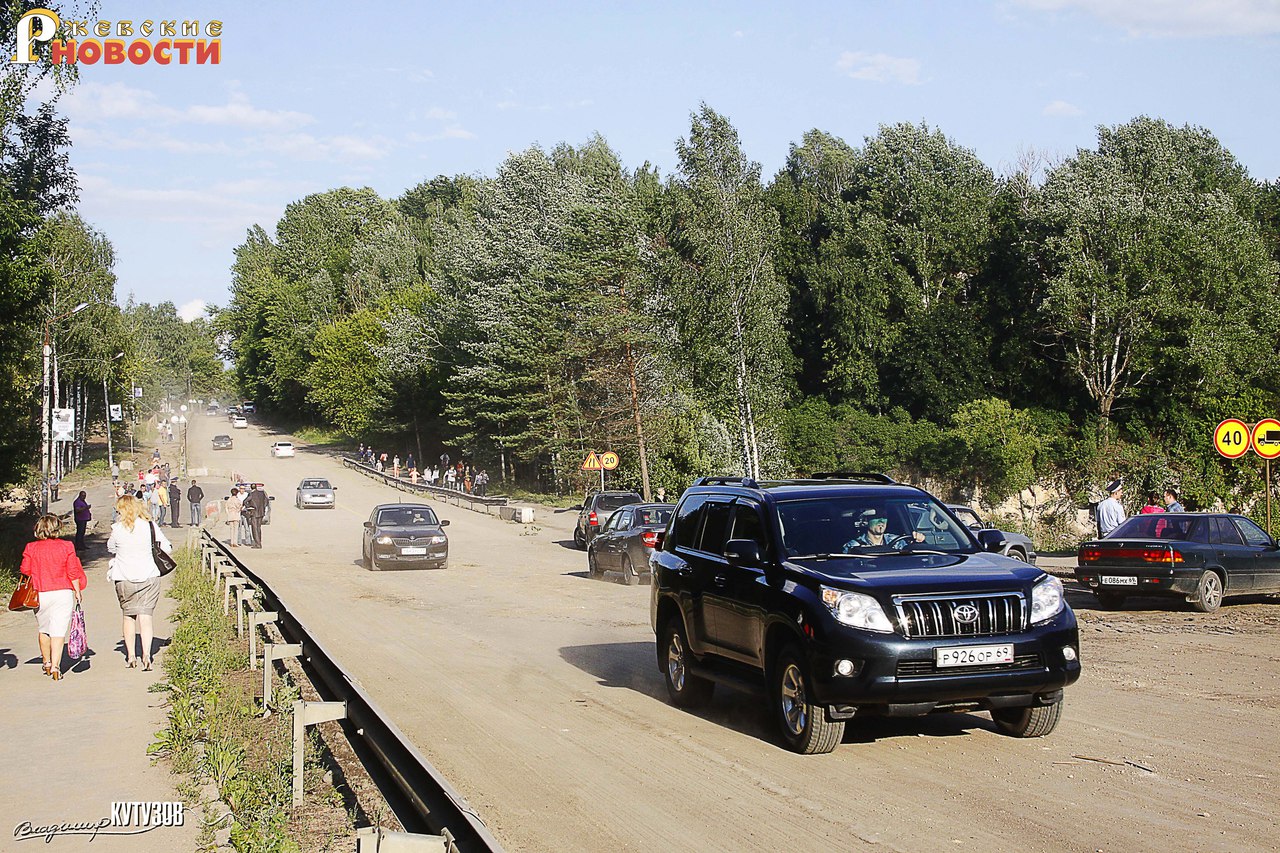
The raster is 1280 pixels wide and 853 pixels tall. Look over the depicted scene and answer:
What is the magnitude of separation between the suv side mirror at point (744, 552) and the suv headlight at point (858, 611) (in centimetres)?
110

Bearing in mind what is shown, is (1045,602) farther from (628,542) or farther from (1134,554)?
(628,542)

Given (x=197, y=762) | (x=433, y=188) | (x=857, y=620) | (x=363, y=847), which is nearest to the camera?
(x=363, y=847)

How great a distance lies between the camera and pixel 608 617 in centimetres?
1805

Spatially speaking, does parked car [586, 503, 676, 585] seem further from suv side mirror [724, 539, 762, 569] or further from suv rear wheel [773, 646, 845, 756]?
suv rear wheel [773, 646, 845, 756]

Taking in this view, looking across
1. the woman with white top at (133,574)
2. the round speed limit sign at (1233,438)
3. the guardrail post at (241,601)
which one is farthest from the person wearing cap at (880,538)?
the round speed limit sign at (1233,438)

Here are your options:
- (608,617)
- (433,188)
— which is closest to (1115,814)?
(608,617)

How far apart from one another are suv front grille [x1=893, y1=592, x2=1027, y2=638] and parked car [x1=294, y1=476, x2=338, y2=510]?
176 feet

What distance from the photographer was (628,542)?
24.7 meters

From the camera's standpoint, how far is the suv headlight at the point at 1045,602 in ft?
26.5

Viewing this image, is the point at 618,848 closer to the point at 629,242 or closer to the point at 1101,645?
the point at 1101,645

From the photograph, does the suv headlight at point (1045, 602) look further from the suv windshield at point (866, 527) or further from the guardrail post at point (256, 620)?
the guardrail post at point (256, 620)

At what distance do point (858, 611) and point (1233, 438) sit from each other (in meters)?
15.4

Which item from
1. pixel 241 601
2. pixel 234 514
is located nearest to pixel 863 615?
pixel 241 601

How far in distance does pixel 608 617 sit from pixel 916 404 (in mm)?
56206
